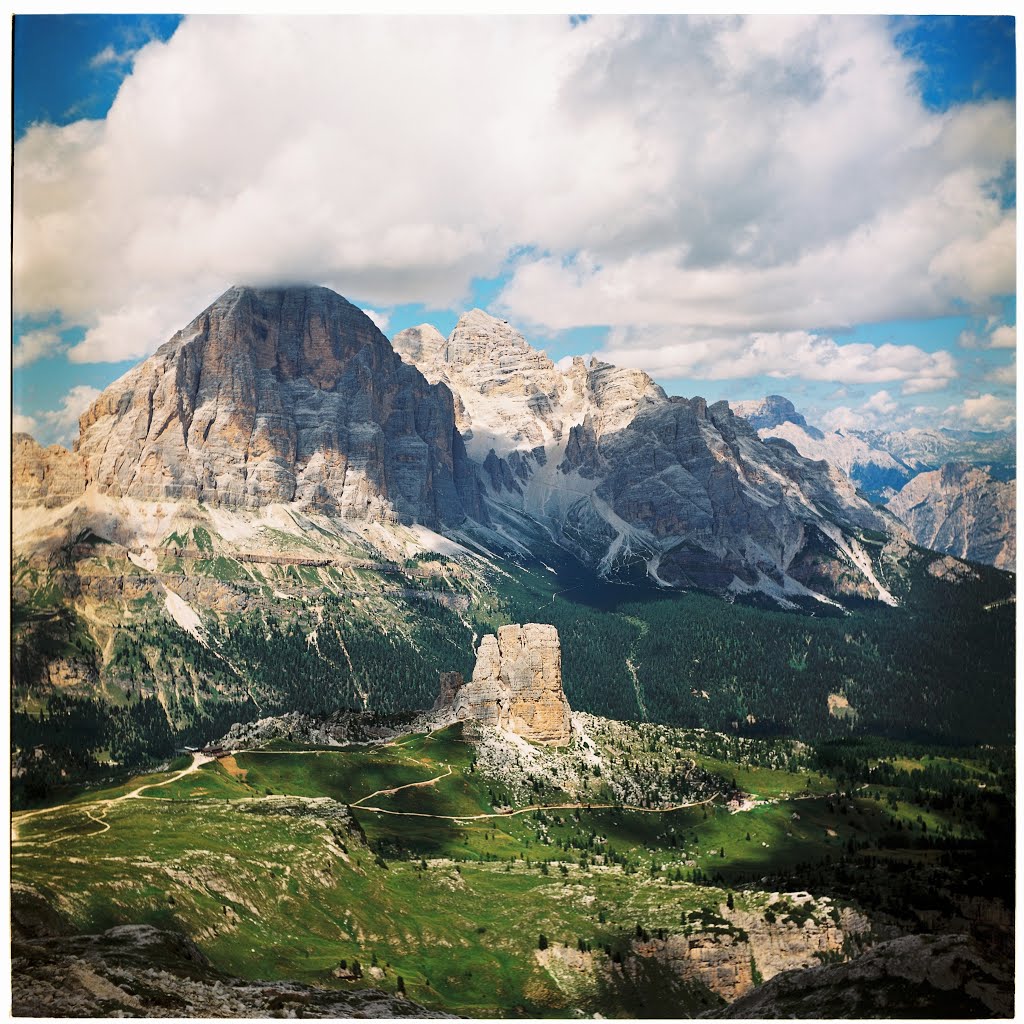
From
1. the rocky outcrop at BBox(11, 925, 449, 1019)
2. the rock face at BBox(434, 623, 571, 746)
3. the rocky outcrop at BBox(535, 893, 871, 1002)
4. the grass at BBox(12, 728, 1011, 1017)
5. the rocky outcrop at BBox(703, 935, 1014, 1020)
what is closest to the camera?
the rocky outcrop at BBox(11, 925, 449, 1019)

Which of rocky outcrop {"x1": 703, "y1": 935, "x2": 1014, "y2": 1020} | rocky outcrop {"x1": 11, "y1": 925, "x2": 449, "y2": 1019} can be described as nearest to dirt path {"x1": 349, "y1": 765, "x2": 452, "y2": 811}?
rocky outcrop {"x1": 11, "y1": 925, "x2": 449, "y2": 1019}

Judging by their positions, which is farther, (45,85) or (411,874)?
(411,874)

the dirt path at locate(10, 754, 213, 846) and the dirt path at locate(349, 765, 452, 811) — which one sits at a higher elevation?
the dirt path at locate(10, 754, 213, 846)

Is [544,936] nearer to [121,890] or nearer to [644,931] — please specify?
[644,931]

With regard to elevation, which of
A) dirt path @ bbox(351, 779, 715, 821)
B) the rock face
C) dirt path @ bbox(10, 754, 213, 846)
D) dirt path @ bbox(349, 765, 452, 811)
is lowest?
dirt path @ bbox(351, 779, 715, 821)

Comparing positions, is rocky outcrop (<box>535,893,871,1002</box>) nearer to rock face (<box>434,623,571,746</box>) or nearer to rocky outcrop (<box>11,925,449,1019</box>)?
rocky outcrop (<box>11,925,449,1019</box>)

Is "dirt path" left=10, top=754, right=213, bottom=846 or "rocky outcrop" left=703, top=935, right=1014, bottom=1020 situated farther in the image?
"dirt path" left=10, top=754, right=213, bottom=846

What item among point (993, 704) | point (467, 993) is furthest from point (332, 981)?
point (993, 704)

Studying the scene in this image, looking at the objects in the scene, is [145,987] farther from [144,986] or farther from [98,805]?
[98,805]
